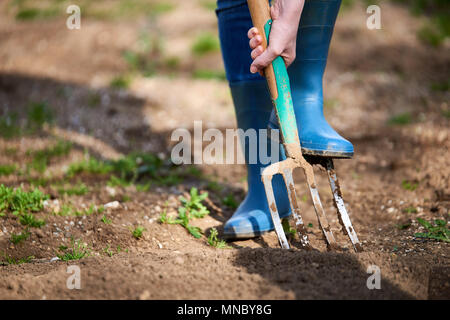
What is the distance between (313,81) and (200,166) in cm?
138

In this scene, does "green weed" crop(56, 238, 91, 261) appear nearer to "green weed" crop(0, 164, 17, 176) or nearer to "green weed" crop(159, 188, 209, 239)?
"green weed" crop(159, 188, 209, 239)

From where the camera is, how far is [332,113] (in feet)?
13.2

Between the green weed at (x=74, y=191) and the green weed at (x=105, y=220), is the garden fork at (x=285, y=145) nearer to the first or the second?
the green weed at (x=105, y=220)

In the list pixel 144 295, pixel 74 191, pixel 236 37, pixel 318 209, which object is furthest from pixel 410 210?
pixel 74 191

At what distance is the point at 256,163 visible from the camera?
2.08 metres

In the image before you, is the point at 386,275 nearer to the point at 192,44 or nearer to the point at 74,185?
the point at 74,185

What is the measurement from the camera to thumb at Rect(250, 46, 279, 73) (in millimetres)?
1671

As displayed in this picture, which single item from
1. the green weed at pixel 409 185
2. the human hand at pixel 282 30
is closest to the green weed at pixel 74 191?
the human hand at pixel 282 30

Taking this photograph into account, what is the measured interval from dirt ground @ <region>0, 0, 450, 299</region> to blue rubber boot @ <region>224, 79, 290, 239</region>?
11 centimetres

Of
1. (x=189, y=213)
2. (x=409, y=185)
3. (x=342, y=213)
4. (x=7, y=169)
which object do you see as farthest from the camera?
(x=7, y=169)

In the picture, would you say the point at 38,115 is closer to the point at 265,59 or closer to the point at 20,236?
the point at 20,236

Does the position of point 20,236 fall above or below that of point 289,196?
below

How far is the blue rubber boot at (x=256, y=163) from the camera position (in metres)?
1.98

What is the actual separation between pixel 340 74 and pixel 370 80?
1.15ft
